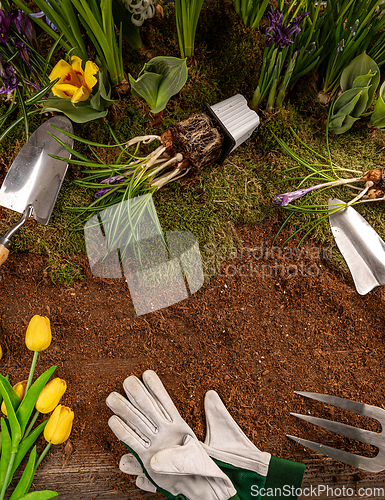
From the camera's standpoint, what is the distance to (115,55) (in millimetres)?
896

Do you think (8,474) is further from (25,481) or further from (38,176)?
(38,176)

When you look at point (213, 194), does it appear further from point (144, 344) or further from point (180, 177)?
point (144, 344)

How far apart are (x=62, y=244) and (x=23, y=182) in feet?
0.80

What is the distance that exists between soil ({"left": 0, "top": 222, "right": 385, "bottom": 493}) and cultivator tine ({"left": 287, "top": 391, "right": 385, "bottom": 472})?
2 centimetres

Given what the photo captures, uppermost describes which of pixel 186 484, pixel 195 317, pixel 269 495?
pixel 195 317

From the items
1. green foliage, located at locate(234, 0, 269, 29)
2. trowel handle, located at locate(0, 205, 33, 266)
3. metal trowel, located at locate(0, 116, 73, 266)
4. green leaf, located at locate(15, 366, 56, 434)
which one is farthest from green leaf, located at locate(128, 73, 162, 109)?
green leaf, located at locate(15, 366, 56, 434)

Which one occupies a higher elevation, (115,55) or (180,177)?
(115,55)

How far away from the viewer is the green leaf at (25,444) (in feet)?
3.07

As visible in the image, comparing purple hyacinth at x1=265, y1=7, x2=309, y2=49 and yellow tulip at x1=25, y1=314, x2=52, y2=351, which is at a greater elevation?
purple hyacinth at x1=265, y1=7, x2=309, y2=49

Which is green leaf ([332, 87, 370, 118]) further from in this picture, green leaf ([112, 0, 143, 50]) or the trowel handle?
the trowel handle

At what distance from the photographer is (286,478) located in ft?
3.30

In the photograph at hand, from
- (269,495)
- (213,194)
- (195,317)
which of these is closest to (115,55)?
(213,194)

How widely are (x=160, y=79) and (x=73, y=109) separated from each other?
284mm

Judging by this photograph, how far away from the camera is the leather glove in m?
1.00
